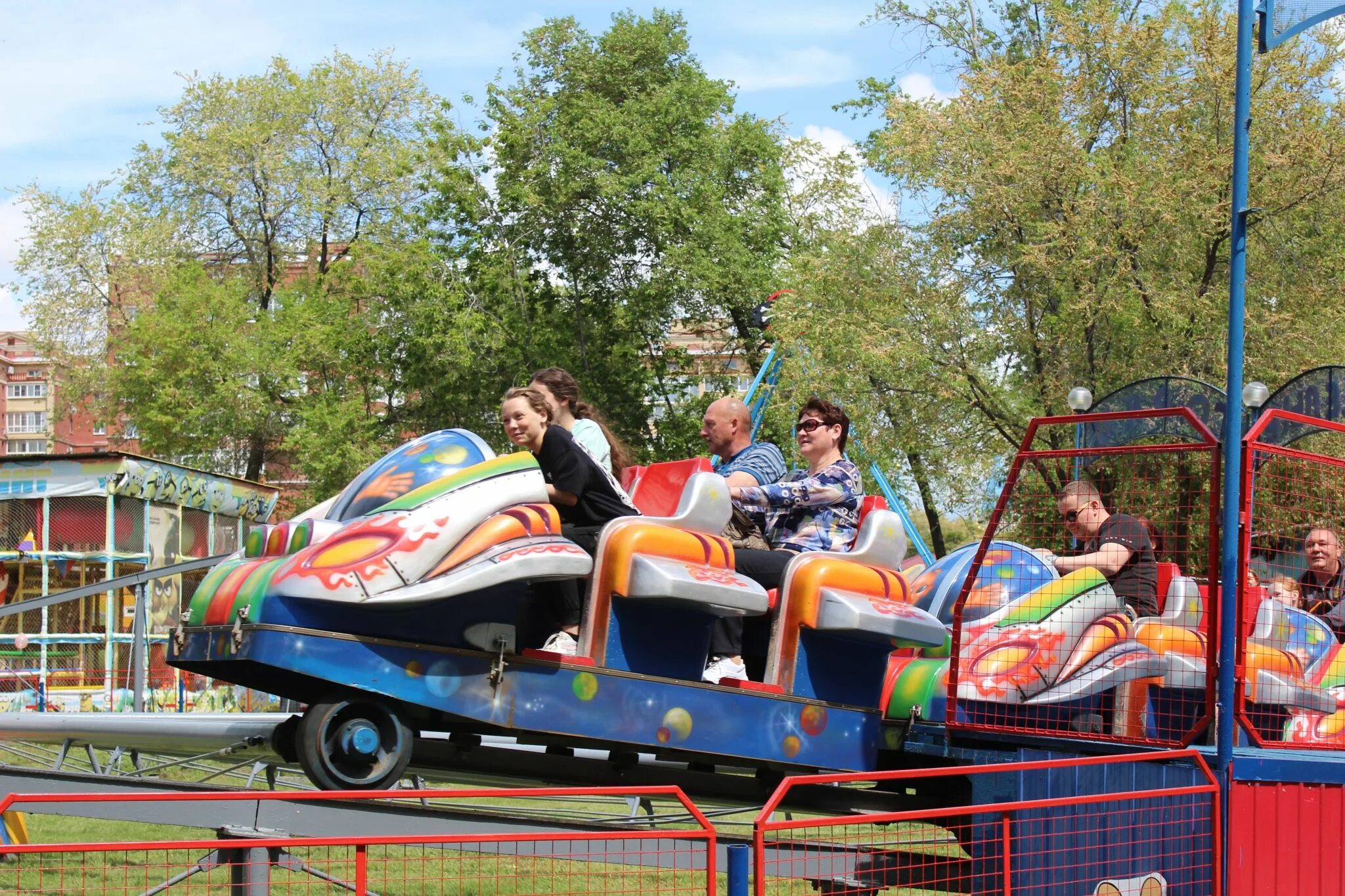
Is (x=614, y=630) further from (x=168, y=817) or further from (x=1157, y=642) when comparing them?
(x=1157, y=642)

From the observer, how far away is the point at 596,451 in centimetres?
578

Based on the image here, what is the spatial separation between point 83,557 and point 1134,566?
1644 centimetres

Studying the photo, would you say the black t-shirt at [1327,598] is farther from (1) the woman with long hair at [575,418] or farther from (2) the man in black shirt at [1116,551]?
(1) the woman with long hair at [575,418]

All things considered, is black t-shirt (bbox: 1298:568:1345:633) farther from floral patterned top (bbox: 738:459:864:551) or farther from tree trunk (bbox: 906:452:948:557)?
tree trunk (bbox: 906:452:948:557)

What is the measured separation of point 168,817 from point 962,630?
3050 mm

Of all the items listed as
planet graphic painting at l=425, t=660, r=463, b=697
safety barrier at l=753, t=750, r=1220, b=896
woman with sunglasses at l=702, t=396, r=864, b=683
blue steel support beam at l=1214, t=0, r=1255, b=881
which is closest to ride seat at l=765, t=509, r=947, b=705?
woman with sunglasses at l=702, t=396, r=864, b=683

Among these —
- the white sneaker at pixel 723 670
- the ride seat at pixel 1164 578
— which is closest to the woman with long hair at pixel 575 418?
the white sneaker at pixel 723 670

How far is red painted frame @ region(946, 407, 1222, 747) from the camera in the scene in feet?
16.7

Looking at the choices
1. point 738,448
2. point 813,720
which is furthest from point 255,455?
point 813,720

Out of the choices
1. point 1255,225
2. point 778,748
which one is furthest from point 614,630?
point 1255,225

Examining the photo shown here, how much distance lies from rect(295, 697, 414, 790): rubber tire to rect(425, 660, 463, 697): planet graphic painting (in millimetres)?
151

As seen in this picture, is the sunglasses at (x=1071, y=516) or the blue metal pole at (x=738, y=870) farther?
the sunglasses at (x=1071, y=516)

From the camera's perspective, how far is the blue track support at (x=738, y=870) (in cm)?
395

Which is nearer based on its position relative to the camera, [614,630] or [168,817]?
[168,817]
